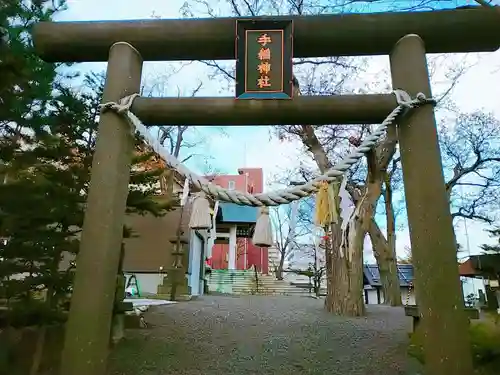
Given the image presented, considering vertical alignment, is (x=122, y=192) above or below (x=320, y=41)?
below

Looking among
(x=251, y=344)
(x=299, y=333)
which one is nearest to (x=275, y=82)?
(x=251, y=344)

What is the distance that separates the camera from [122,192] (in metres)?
2.77

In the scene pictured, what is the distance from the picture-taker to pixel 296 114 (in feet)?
9.79

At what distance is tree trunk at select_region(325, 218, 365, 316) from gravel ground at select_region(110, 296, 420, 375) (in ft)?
2.16

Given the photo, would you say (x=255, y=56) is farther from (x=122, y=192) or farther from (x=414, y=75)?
(x=122, y=192)

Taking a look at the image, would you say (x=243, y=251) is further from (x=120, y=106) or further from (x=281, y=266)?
(x=120, y=106)

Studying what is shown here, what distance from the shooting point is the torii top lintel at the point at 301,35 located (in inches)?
116

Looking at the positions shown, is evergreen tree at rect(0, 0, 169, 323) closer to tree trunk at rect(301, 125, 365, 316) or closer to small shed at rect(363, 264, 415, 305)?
tree trunk at rect(301, 125, 365, 316)

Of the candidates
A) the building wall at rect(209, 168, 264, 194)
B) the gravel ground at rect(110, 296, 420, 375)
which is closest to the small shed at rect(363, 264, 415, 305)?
the building wall at rect(209, 168, 264, 194)

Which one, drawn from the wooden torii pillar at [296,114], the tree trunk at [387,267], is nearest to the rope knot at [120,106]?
the wooden torii pillar at [296,114]

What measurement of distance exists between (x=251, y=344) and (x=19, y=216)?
3174 mm

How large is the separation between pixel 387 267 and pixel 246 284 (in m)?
7.23

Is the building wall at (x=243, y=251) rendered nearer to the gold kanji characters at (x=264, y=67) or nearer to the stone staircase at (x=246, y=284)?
the stone staircase at (x=246, y=284)

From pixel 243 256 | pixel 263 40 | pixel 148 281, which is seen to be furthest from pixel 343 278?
pixel 243 256
